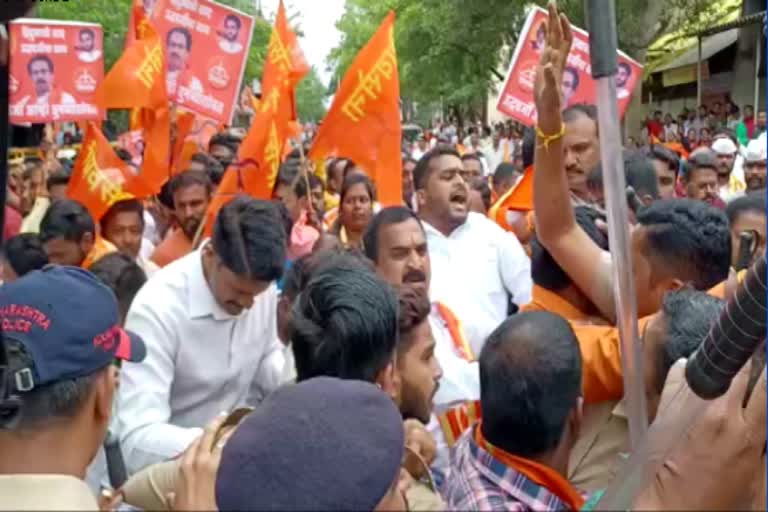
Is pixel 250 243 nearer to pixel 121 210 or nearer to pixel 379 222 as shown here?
pixel 379 222

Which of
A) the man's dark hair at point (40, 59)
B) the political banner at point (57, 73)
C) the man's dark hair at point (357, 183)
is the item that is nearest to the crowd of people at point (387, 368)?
the man's dark hair at point (357, 183)

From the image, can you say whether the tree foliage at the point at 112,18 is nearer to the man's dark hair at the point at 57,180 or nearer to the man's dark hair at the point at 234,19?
the man's dark hair at the point at 234,19

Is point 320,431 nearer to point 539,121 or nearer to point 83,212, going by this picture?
point 539,121

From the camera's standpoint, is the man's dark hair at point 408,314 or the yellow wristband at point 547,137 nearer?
the man's dark hair at point 408,314

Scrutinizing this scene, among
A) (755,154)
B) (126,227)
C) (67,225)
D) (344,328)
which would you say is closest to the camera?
(344,328)

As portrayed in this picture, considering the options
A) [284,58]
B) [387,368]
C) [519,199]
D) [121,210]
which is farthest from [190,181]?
[387,368]

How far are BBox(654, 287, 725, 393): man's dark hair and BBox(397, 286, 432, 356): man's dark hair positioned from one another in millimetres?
669

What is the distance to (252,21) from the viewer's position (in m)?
8.15

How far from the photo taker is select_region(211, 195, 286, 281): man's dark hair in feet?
10.7

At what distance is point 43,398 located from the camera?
2107 millimetres

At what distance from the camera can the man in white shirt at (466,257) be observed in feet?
15.3

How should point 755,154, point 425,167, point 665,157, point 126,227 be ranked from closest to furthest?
point 425,167 → point 126,227 → point 665,157 → point 755,154

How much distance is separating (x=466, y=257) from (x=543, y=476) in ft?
8.80

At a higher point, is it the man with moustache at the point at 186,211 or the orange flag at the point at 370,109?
the orange flag at the point at 370,109
